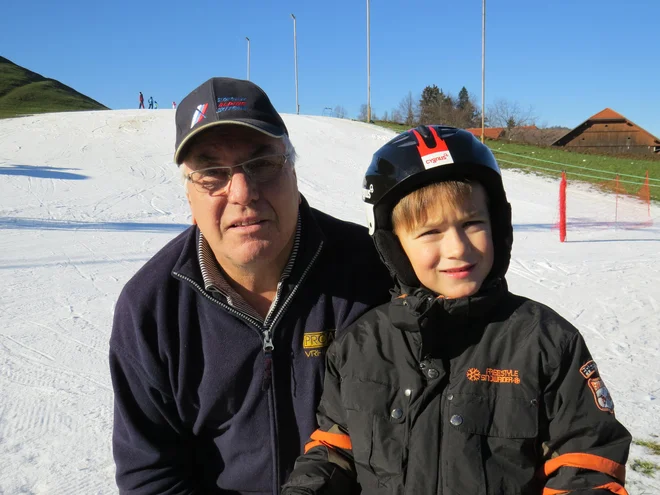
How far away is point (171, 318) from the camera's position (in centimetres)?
229

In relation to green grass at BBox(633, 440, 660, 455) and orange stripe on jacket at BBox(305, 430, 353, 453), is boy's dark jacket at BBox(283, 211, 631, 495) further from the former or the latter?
green grass at BBox(633, 440, 660, 455)

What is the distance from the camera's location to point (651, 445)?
350 centimetres

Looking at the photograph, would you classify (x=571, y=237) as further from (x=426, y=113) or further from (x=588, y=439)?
(x=426, y=113)

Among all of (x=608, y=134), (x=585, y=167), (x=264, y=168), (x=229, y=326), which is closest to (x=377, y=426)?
(x=229, y=326)

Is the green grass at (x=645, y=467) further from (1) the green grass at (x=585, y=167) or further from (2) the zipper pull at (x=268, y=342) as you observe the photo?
(1) the green grass at (x=585, y=167)

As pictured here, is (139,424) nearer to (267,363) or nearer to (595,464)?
(267,363)

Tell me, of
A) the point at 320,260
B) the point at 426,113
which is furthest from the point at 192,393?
the point at 426,113

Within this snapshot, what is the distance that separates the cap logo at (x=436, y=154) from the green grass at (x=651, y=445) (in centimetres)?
258

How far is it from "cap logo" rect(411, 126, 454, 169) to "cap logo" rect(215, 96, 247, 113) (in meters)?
0.73

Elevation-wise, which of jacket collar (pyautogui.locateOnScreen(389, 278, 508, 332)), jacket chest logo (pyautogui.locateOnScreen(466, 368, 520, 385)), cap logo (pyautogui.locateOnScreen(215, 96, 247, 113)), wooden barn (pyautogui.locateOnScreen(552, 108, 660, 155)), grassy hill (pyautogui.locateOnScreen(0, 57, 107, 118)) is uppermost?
grassy hill (pyautogui.locateOnScreen(0, 57, 107, 118))

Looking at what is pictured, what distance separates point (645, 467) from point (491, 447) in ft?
6.80

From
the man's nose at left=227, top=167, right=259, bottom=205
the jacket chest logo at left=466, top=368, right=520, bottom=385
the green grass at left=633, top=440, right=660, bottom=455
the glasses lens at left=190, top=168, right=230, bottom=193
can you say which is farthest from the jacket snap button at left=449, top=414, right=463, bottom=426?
the green grass at left=633, top=440, right=660, bottom=455

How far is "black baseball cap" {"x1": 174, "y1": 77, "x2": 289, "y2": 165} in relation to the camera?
2162 mm

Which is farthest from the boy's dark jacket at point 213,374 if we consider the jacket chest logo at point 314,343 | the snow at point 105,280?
the snow at point 105,280
